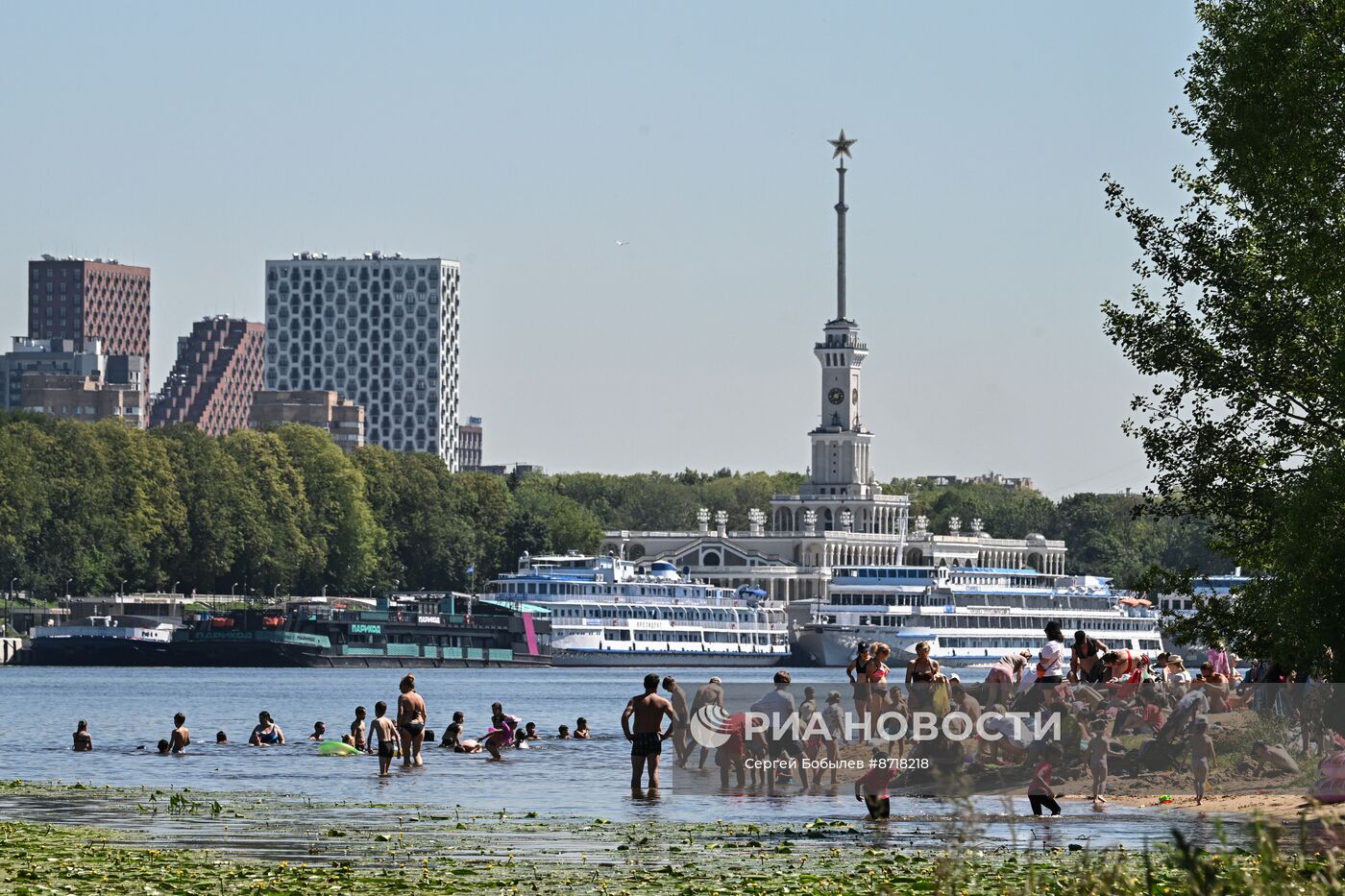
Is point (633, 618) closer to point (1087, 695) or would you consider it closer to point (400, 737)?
point (400, 737)

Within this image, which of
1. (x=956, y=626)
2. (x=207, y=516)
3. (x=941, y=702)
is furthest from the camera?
(x=956, y=626)

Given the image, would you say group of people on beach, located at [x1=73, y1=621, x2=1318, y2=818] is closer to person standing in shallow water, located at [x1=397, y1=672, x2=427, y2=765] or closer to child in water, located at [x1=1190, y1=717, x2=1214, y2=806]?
child in water, located at [x1=1190, y1=717, x2=1214, y2=806]

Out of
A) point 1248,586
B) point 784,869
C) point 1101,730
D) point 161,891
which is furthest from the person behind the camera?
point 1248,586

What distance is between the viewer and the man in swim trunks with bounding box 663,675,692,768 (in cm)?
4131

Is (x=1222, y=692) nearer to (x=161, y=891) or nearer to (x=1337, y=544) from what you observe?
(x=1337, y=544)

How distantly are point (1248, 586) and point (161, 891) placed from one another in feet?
69.0

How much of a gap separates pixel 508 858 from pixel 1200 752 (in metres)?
10.8

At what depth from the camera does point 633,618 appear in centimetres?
18250

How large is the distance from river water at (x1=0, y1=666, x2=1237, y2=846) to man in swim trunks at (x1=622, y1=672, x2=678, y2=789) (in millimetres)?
558

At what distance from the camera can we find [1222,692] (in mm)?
38031

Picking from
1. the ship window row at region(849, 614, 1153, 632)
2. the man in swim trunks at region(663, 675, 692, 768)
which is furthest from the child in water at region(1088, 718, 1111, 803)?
the ship window row at region(849, 614, 1153, 632)

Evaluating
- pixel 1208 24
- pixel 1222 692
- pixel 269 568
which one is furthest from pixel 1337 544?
pixel 269 568

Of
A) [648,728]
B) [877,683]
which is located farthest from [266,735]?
[877,683]

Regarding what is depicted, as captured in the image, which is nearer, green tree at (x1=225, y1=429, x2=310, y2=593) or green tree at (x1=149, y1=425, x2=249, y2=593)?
green tree at (x1=149, y1=425, x2=249, y2=593)
